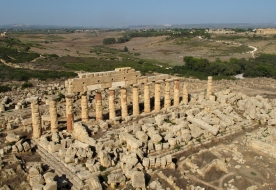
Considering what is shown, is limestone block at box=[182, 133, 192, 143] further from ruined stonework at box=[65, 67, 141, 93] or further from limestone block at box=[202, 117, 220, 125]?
ruined stonework at box=[65, 67, 141, 93]

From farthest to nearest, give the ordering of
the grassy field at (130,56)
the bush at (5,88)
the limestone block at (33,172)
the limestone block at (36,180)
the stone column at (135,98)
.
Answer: the grassy field at (130,56)
the bush at (5,88)
the stone column at (135,98)
the limestone block at (33,172)
the limestone block at (36,180)

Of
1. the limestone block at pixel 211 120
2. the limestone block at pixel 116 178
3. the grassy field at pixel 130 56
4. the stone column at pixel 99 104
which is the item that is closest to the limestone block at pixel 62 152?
the limestone block at pixel 116 178

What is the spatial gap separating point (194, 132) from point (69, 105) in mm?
9561

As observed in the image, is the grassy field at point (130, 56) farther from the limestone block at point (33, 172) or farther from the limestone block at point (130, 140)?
the limestone block at point (33, 172)

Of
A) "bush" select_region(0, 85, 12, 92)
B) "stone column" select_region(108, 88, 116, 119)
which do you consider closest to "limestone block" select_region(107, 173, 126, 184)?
"stone column" select_region(108, 88, 116, 119)

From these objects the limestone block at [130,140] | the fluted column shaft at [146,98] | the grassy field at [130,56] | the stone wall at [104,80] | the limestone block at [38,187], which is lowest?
the grassy field at [130,56]

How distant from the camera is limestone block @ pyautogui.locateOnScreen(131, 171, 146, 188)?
50.2ft

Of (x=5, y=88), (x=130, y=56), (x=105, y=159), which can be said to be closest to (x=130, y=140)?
(x=105, y=159)

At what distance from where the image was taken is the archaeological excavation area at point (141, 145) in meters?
16.0

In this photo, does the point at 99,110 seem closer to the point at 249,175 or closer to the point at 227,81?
the point at 249,175

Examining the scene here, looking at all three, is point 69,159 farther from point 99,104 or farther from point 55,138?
point 99,104

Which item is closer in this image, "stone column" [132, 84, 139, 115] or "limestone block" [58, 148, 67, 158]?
"limestone block" [58, 148, 67, 158]

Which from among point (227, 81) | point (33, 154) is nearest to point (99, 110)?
point (33, 154)

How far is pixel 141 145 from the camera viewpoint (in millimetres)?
18656
